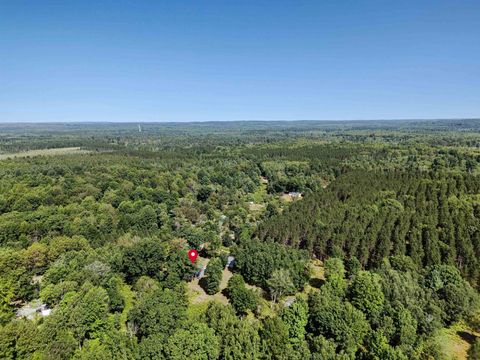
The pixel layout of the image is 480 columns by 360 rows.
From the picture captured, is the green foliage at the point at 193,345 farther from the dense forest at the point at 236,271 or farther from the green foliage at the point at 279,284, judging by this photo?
the green foliage at the point at 279,284

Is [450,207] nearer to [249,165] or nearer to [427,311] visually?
[427,311]

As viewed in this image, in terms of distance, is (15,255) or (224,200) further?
(224,200)

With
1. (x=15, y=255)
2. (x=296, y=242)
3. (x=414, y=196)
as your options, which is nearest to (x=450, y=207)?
(x=414, y=196)

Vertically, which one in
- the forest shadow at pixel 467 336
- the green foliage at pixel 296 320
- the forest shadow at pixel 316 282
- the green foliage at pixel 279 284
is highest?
the green foliage at pixel 296 320

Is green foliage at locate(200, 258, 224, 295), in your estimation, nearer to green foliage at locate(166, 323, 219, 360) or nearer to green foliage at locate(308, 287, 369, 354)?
green foliage at locate(308, 287, 369, 354)

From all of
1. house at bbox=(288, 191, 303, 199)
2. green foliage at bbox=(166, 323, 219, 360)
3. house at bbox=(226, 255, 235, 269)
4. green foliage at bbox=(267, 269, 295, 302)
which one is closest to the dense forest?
green foliage at bbox=(166, 323, 219, 360)

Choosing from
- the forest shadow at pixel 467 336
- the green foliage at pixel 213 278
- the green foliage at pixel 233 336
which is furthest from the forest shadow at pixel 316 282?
the green foliage at pixel 233 336

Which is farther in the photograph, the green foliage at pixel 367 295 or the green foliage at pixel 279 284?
the green foliage at pixel 279 284
